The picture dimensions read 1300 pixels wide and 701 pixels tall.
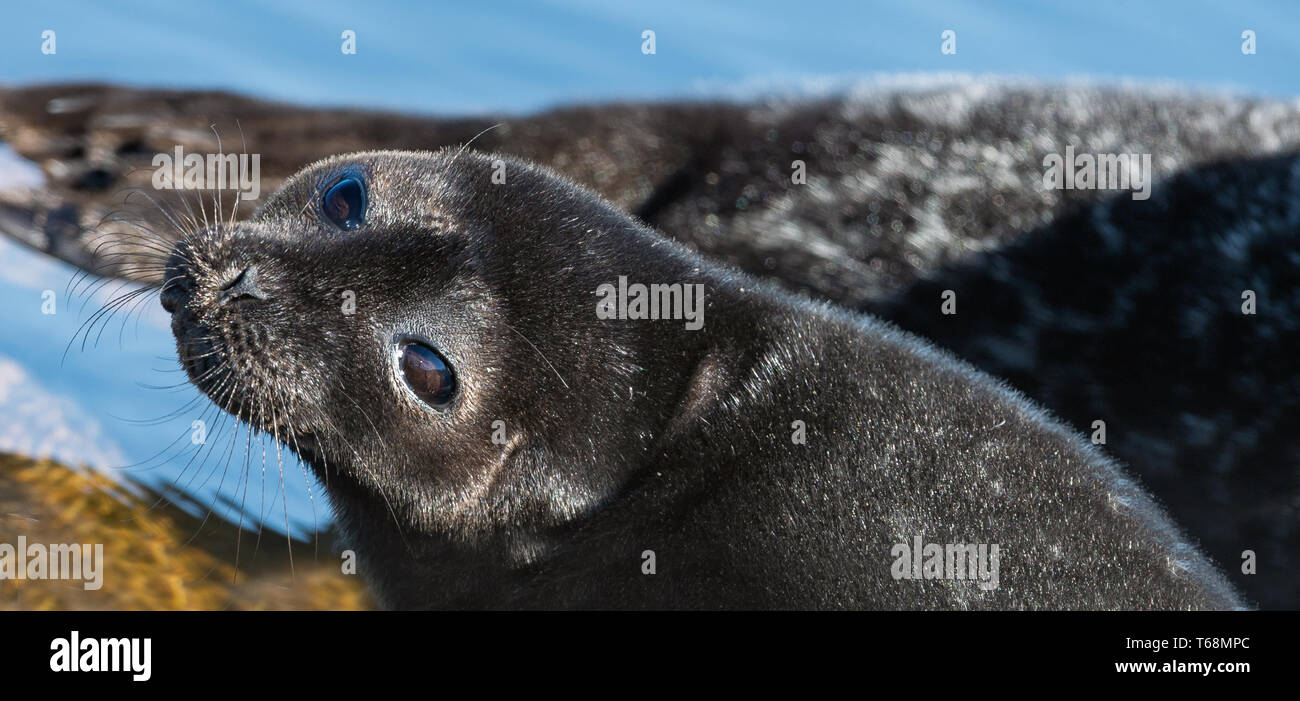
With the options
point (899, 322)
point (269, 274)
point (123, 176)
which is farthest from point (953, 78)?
point (269, 274)

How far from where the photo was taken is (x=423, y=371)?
137 inches

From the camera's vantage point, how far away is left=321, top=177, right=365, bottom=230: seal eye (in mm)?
3617

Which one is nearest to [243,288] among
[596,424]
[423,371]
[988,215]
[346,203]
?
[346,203]

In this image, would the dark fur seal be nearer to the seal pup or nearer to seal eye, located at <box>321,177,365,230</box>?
the seal pup

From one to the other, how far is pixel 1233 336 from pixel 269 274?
13.0 ft

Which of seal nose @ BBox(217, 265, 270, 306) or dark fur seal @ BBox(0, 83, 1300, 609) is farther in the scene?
dark fur seal @ BBox(0, 83, 1300, 609)

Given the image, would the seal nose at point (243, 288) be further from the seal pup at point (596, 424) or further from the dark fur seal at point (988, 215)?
the dark fur seal at point (988, 215)

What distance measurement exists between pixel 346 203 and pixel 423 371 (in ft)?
1.55

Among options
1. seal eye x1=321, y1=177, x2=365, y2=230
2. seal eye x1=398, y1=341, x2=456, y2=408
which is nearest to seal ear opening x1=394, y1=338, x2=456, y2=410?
seal eye x1=398, y1=341, x2=456, y2=408

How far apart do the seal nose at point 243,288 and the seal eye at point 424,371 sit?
0.35m

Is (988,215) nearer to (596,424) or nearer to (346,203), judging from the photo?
(596,424)

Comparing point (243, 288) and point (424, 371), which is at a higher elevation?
point (243, 288)

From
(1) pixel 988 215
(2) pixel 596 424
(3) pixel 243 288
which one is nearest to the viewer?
(3) pixel 243 288
